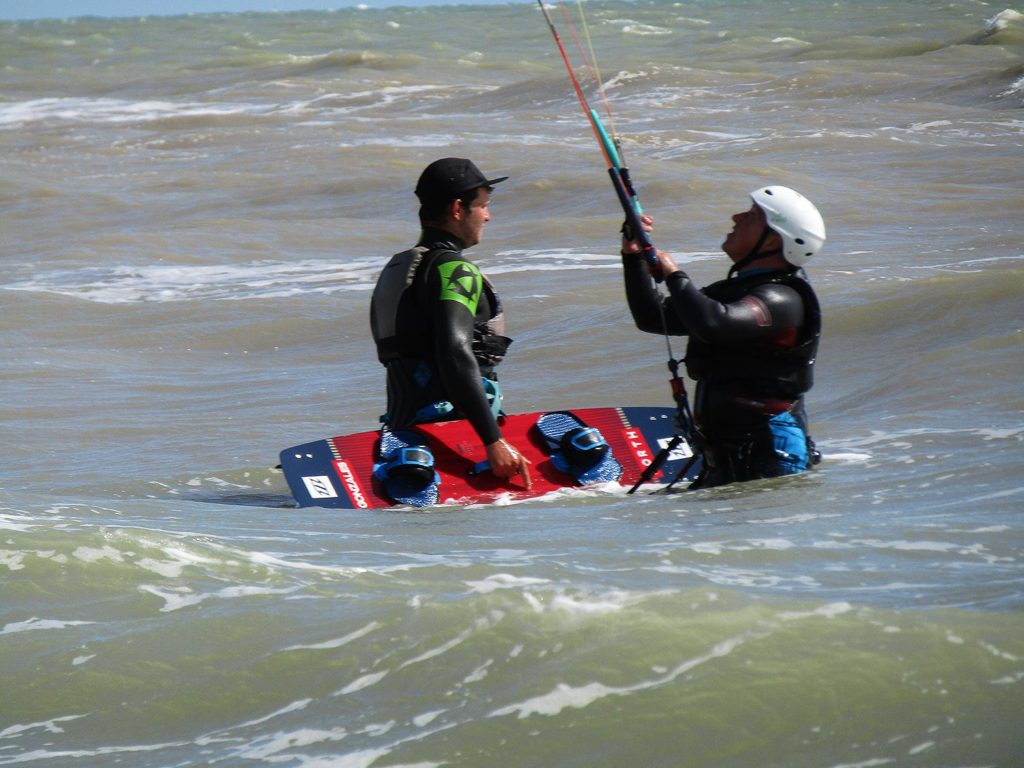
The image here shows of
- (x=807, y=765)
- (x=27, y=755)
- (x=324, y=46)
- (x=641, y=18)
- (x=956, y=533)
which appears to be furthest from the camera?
(x=641, y=18)

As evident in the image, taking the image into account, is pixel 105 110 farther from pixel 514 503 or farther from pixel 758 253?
pixel 758 253

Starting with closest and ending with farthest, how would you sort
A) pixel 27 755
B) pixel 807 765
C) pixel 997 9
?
pixel 807 765, pixel 27 755, pixel 997 9

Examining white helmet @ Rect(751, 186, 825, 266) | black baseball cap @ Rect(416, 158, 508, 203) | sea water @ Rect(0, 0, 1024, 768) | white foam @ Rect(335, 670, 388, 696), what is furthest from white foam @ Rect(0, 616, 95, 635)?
white helmet @ Rect(751, 186, 825, 266)

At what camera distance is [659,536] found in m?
4.65

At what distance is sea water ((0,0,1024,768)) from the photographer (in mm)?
3350

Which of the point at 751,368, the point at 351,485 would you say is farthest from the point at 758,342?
the point at 351,485

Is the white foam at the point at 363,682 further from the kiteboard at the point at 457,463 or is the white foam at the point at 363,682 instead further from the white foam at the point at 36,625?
the kiteboard at the point at 457,463

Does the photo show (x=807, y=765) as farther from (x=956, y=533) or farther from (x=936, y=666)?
(x=956, y=533)

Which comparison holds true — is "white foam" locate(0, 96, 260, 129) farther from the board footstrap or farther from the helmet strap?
the helmet strap

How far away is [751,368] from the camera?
527 cm

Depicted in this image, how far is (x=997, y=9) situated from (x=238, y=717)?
46.3 meters

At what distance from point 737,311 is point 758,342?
30 cm

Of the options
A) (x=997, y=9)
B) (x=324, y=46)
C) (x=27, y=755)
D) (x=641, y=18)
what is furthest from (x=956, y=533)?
(x=641, y=18)

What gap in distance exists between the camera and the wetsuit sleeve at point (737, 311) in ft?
16.1
